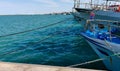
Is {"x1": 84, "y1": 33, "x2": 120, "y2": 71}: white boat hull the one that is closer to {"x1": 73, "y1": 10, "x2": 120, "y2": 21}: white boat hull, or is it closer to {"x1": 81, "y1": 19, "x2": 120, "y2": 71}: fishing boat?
{"x1": 81, "y1": 19, "x2": 120, "y2": 71}: fishing boat

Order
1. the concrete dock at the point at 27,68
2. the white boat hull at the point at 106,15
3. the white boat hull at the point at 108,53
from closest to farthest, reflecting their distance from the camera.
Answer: the concrete dock at the point at 27,68, the white boat hull at the point at 108,53, the white boat hull at the point at 106,15

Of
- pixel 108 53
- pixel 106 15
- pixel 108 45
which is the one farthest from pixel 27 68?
pixel 106 15

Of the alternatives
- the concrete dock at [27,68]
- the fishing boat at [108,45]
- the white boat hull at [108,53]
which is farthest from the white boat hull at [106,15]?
the concrete dock at [27,68]

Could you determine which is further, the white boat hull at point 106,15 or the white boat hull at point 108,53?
the white boat hull at point 106,15

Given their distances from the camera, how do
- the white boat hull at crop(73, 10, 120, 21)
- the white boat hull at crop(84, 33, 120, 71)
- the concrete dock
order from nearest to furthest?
the concrete dock, the white boat hull at crop(84, 33, 120, 71), the white boat hull at crop(73, 10, 120, 21)

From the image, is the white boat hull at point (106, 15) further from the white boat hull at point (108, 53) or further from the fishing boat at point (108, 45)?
the white boat hull at point (108, 53)

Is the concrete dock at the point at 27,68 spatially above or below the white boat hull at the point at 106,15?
above

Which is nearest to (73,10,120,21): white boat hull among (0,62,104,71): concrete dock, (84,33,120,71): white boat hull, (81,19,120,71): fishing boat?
(81,19,120,71): fishing boat

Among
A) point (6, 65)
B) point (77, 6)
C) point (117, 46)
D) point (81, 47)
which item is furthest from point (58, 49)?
point (6, 65)

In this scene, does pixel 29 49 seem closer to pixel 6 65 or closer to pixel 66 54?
pixel 66 54

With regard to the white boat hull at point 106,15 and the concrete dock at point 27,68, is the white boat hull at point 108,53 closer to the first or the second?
the concrete dock at point 27,68

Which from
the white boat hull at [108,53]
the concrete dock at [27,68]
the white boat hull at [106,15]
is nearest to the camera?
the concrete dock at [27,68]

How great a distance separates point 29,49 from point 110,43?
13.1 m

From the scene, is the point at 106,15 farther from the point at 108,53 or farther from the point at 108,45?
the point at 108,45
